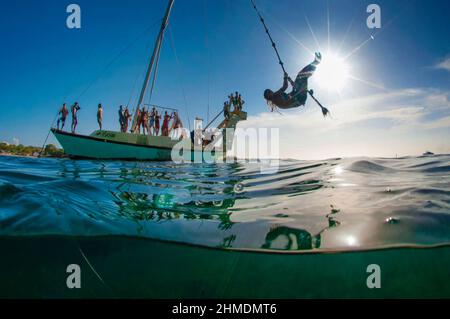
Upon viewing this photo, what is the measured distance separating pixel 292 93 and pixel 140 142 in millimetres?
12591

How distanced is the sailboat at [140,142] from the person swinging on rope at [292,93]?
29.1ft

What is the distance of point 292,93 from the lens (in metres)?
7.57

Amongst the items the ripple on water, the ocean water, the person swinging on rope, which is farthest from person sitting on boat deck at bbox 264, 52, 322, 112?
the ocean water

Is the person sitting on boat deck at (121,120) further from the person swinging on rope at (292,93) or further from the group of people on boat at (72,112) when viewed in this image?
the person swinging on rope at (292,93)

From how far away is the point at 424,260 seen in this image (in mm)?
2729

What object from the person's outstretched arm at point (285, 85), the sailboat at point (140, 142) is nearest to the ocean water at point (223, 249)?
the person's outstretched arm at point (285, 85)

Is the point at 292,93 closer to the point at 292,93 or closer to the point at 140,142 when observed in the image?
the point at 292,93

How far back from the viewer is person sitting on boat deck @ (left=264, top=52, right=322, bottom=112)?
7.41 meters

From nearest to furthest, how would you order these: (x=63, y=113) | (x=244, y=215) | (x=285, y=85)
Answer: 1. (x=244, y=215)
2. (x=285, y=85)
3. (x=63, y=113)

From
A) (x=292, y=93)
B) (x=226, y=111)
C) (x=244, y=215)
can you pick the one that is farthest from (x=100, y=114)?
(x=244, y=215)

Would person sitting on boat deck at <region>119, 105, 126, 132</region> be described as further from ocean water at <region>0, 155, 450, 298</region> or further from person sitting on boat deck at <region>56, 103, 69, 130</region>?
ocean water at <region>0, 155, 450, 298</region>

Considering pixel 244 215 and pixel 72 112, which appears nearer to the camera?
pixel 244 215

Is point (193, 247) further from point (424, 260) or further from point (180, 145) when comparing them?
point (180, 145)
